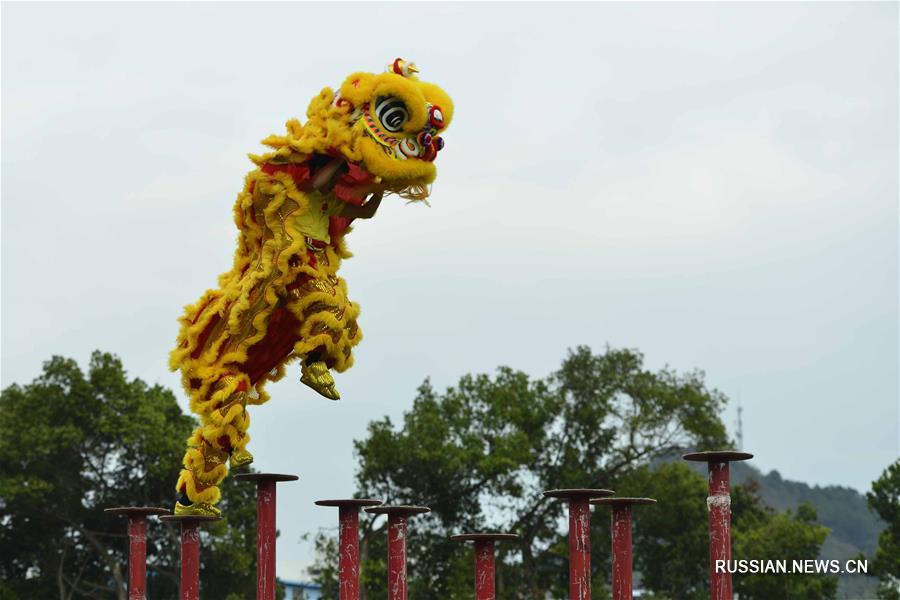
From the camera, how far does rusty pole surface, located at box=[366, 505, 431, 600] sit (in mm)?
14164

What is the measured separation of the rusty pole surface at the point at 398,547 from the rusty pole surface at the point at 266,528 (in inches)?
29.0

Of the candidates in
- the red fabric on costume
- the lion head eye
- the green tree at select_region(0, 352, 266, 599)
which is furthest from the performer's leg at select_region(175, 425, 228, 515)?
the green tree at select_region(0, 352, 266, 599)

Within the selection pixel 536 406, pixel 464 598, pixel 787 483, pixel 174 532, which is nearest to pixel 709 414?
pixel 536 406

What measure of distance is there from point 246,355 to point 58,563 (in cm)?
1704

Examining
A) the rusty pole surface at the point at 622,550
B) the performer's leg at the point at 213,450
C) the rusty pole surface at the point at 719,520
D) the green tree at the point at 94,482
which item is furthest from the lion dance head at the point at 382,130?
the green tree at the point at 94,482

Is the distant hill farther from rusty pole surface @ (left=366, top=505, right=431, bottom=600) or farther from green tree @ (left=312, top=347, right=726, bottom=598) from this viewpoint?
rusty pole surface @ (left=366, top=505, right=431, bottom=600)

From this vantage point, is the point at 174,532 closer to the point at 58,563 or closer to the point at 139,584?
the point at 58,563

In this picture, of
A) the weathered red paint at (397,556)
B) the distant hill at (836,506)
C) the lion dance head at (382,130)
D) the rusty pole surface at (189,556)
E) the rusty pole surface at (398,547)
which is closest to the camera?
the rusty pole surface at (398,547)

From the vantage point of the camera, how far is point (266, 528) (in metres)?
14.0

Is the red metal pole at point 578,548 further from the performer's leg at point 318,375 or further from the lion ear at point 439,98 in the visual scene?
the lion ear at point 439,98

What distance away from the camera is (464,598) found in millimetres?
30484

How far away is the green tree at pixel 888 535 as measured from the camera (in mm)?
29938

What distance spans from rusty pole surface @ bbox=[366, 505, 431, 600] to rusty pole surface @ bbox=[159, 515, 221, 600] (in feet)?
4.55

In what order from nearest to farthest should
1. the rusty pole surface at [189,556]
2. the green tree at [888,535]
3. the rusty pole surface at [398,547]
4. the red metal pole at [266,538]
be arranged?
the red metal pole at [266,538]
the rusty pole surface at [398,547]
the rusty pole surface at [189,556]
the green tree at [888,535]
